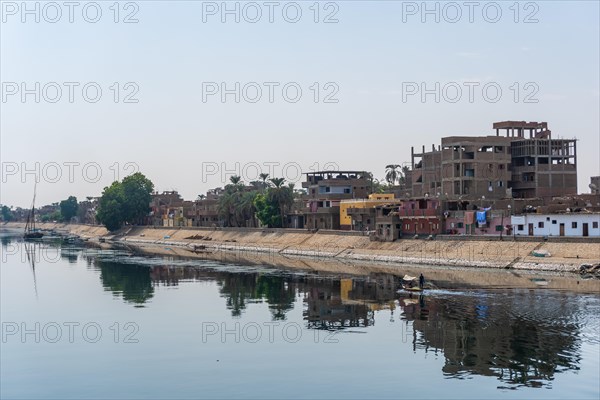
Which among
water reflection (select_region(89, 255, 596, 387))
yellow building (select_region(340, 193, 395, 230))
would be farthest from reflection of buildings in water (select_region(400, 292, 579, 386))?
yellow building (select_region(340, 193, 395, 230))

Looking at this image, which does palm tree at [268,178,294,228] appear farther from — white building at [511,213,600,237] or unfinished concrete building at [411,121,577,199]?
white building at [511,213,600,237]

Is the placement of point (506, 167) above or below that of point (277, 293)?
above

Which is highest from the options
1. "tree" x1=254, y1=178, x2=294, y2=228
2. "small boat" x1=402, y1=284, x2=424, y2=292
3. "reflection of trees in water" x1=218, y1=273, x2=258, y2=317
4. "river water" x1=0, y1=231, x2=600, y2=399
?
"tree" x1=254, y1=178, x2=294, y2=228

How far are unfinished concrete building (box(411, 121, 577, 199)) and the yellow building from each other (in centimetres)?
1037

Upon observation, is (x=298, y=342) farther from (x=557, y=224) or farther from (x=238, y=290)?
(x=557, y=224)

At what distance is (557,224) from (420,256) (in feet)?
59.1

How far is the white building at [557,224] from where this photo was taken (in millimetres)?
88562

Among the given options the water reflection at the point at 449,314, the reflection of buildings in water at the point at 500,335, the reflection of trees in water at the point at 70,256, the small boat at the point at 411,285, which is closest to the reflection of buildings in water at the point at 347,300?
the water reflection at the point at 449,314

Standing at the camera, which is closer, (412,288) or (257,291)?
(412,288)

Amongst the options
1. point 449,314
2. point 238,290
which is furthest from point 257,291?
point 449,314

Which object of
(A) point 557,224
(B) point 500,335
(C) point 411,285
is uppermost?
(A) point 557,224

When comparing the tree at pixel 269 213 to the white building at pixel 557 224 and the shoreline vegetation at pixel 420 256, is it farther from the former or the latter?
the white building at pixel 557 224

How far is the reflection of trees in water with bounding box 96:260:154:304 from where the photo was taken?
7259 cm

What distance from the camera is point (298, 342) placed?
47000 mm
